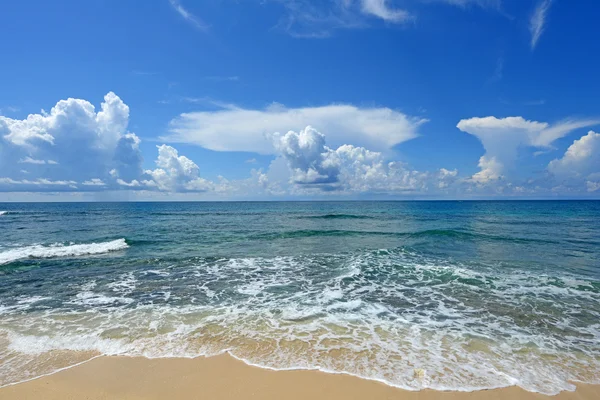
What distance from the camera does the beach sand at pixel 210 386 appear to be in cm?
491

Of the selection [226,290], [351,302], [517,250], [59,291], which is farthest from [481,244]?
[59,291]

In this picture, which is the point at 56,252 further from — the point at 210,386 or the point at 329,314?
the point at 210,386

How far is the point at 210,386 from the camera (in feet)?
16.9

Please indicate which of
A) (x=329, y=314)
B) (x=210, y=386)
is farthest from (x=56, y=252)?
(x=210, y=386)

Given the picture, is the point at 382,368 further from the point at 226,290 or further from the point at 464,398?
the point at 226,290

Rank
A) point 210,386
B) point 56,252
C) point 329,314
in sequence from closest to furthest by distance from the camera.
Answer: point 210,386 → point 329,314 → point 56,252

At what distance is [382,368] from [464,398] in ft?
4.42

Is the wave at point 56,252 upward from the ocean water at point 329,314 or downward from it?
downward

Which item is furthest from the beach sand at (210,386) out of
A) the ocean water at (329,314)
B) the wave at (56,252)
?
the wave at (56,252)

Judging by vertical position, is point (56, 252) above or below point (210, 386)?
below

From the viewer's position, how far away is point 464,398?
4855mm

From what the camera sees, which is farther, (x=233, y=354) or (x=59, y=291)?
(x=59, y=291)

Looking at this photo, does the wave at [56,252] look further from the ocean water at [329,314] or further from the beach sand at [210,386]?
the beach sand at [210,386]

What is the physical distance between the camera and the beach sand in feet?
16.1
